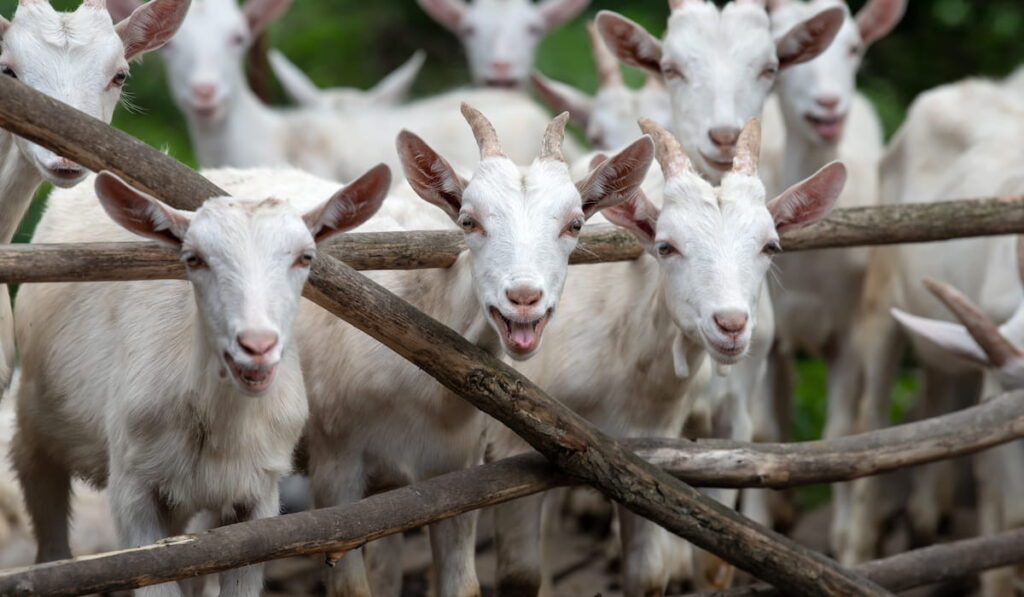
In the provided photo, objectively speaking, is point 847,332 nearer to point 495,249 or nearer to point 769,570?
point 769,570

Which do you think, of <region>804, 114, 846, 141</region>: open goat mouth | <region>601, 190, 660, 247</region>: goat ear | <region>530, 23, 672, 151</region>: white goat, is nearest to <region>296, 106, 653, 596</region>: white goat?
<region>601, 190, 660, 247</region>: goat ear

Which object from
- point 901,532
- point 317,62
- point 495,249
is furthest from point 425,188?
point 317,62

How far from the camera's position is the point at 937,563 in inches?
240

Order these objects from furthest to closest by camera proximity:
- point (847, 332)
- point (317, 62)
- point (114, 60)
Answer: point (317, 62)
point (847, 332)
point (114, 60)

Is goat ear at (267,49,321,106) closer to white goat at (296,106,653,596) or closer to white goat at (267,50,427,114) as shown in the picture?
white goat at (267,50,427,114)

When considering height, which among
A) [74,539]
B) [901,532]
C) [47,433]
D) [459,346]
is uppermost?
[901,532]

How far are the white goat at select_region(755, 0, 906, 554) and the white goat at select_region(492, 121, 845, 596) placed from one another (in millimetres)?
1751

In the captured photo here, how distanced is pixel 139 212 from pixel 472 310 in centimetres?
131

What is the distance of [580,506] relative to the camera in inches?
352

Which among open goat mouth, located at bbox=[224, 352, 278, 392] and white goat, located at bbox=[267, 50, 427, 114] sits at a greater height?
white goat, located at bbox=[267, 50, 427, 114]

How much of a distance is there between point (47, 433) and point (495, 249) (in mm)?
1976

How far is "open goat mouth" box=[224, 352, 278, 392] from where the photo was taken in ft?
13.8

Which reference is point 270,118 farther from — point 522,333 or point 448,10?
point 522,333

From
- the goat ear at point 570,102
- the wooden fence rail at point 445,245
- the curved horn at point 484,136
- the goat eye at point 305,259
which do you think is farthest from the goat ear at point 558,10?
the goat eye at point 305,259
